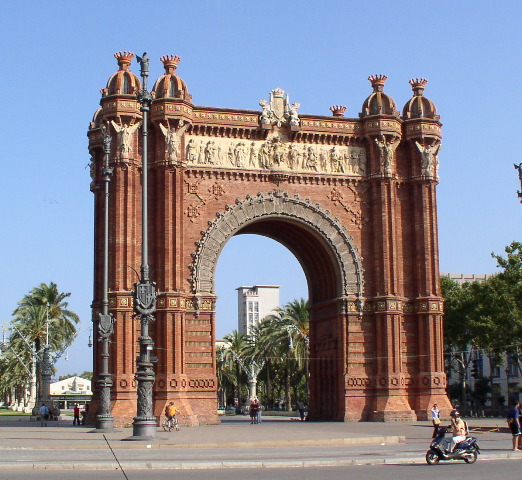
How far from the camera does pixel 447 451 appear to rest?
20625 mm

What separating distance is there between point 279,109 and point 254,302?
105744mm

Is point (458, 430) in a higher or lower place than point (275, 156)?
lower

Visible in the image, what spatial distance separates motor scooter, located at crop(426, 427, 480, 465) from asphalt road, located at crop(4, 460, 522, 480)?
824mm

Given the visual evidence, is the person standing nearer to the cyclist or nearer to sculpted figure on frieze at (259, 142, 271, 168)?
the cyclist

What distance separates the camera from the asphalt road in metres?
17.0

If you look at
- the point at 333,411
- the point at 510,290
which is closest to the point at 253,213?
the point at 333,411

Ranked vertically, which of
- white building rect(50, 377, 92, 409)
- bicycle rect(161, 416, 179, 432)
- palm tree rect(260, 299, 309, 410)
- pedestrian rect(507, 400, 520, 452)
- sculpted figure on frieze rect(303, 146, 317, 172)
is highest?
sculpted figure on frieze rect(303, 146, 317, 172)

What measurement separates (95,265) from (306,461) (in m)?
24.3

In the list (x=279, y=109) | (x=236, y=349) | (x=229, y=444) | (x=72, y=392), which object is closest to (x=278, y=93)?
(x=279, y=109)

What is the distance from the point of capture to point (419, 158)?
4488 cm

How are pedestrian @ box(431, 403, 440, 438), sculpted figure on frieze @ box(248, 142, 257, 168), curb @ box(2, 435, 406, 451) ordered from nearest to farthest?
pedestrian @ box(431, 403, 440, 438) < curb @ box(2, 435, 406, 451) < sculpted figure on frieze @ box(248, 142, 257, 168)

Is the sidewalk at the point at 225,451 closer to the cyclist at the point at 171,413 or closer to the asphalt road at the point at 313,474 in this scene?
the asphalt road at the point at 313,474

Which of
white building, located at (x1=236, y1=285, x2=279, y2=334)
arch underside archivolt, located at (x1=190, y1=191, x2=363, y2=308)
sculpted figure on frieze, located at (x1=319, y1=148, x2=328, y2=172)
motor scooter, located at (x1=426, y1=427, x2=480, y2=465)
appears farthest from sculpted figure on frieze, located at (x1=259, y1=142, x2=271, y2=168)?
white building, located at (x1=236, y1=285, x2=279, y2=334)

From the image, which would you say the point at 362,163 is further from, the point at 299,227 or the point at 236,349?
the point at 236,349
